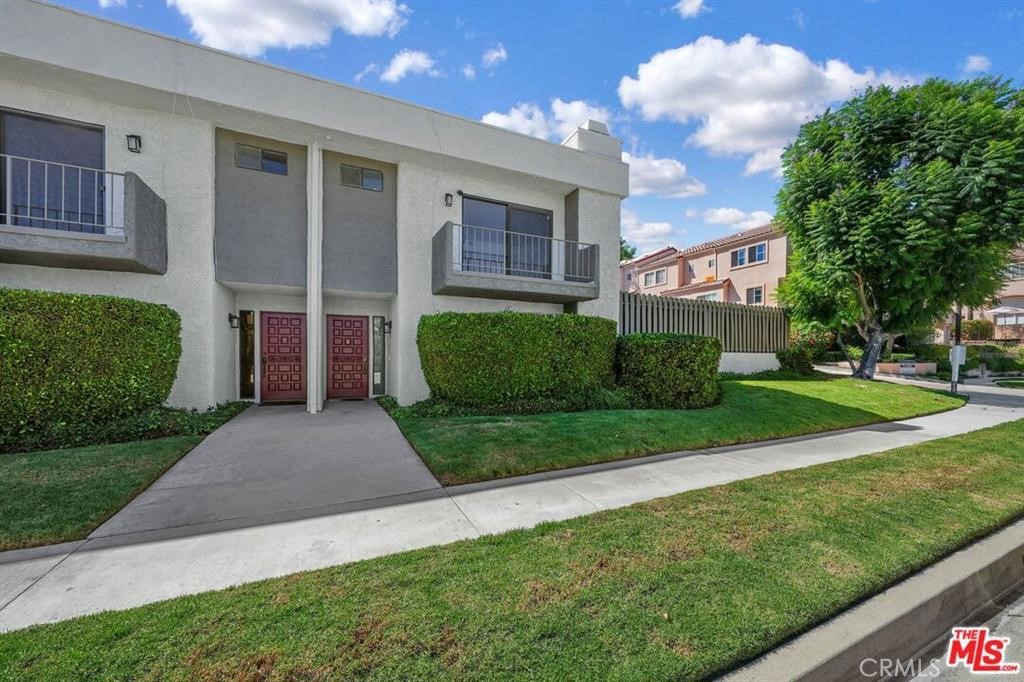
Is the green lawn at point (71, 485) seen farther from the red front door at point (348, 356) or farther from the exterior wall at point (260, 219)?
the red front door at point (348, 356)

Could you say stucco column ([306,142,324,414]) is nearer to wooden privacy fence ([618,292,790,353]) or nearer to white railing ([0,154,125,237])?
white railing ([0,154,125,237])

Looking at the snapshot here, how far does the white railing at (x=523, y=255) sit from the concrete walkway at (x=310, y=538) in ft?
19.0

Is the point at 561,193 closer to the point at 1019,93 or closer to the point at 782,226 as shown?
the point at 782,226

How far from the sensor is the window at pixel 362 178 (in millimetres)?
8688

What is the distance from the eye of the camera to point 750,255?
24250 mm

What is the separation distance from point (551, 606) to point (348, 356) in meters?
8.83

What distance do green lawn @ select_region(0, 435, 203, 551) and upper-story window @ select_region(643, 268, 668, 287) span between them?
99.9ft

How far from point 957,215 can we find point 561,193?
1102 centimetres

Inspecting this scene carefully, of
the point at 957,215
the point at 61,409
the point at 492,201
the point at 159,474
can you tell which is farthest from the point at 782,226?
the point at 61,409

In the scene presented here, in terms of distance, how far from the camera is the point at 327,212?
333 inches

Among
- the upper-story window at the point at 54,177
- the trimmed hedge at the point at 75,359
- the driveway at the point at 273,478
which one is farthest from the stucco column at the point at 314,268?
the upper-story window at the point at 54,177

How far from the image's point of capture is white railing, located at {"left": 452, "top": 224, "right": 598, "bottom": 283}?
372 inches

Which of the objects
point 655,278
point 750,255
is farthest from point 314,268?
point 655,278

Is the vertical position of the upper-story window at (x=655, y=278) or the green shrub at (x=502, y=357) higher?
the upper-story window at (x=655, y=278)
